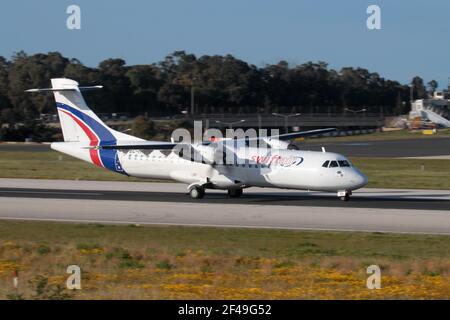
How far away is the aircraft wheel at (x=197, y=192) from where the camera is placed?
36.4 metres

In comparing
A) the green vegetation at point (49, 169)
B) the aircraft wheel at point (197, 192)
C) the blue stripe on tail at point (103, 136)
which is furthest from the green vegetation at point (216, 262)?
the green vegetation at point (49, 169)

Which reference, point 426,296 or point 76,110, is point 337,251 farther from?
point 76,110

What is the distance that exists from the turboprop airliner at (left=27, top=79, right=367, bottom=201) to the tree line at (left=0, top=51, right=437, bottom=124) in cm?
6509

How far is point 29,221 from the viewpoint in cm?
2916

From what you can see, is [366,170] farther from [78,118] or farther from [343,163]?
[78,118]

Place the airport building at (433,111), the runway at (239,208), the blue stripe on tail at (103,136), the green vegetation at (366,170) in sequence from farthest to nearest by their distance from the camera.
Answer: the airport building at (433,111)
the green vegetation at (366,170)
the blue stripe on tail at (103,136)
the runway at (239,208)

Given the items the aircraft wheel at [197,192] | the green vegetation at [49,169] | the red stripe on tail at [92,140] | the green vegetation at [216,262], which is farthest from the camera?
the green vegetation at [49,169]

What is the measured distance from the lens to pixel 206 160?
3609cm

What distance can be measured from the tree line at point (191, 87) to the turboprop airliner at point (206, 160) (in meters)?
65.1

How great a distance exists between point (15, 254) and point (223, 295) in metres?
8.55

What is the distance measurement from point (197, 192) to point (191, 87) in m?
86.5

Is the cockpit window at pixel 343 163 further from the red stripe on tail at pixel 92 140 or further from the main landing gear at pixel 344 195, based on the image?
the red stripe on tail at pixel 92 140

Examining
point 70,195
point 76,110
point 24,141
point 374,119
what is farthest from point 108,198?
point 374,119

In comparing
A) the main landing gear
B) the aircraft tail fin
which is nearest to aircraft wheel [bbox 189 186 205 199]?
the aircraft tail fin
